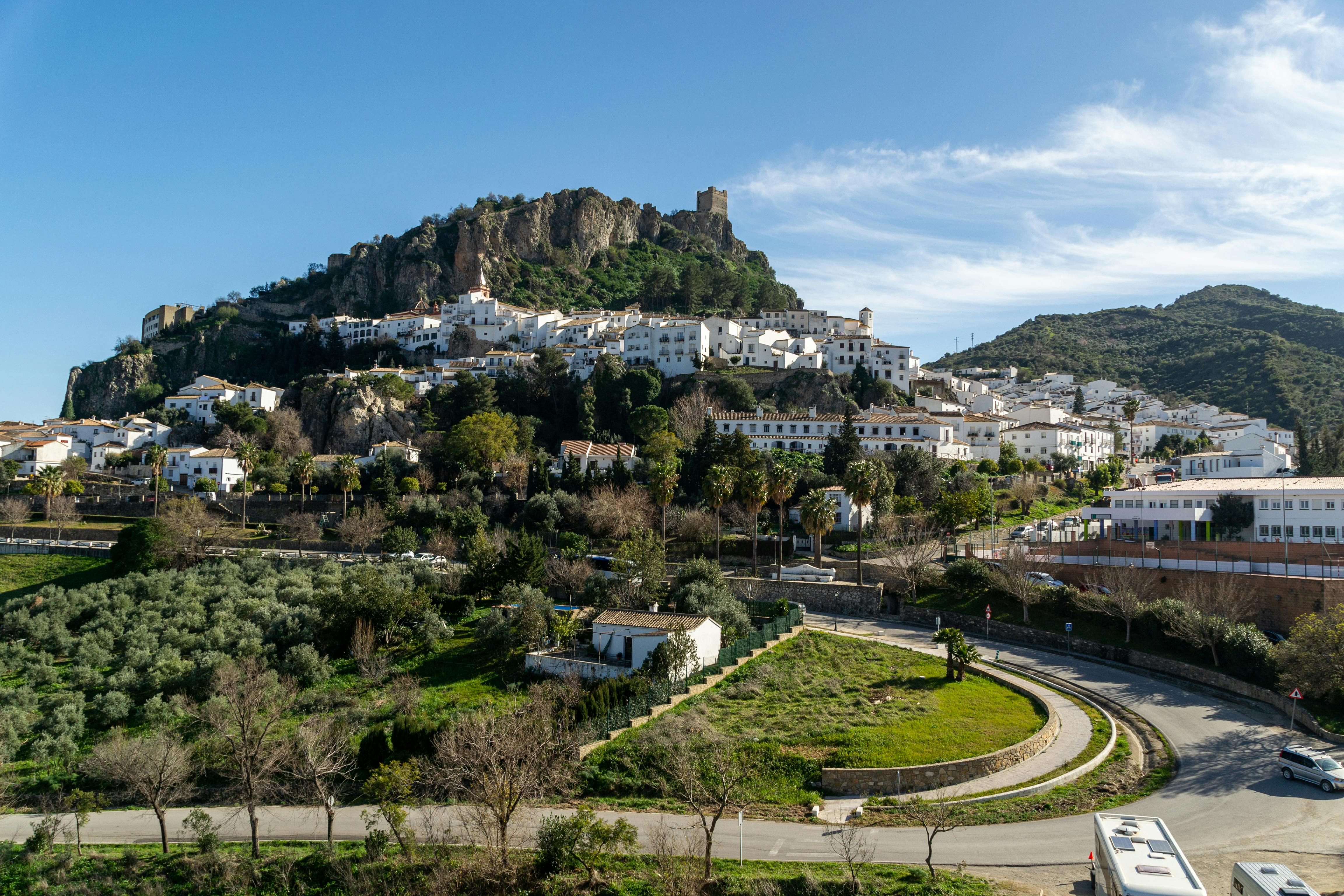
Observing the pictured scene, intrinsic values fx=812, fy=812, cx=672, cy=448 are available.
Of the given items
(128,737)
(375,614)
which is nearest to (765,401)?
(375,614)

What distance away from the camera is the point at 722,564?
53969 millimetres

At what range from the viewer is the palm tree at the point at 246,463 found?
2431 inches

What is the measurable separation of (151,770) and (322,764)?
518 centimetres

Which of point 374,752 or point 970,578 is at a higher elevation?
point 970,578

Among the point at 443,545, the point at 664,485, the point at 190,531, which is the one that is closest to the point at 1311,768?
the point at 664,485

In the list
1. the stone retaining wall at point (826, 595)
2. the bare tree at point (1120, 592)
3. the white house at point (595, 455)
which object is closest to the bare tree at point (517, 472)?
the white house at point (595, 455)

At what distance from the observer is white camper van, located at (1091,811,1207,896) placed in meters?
14.6

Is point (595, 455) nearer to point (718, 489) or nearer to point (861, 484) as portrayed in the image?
point (718, 489)

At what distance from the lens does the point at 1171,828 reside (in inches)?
818

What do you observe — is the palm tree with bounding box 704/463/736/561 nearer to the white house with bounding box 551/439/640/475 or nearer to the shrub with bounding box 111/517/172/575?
the white house with bounding box 551/439/640/475

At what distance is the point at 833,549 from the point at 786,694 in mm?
24593

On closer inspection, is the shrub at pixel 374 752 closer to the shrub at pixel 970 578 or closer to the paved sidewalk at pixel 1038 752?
the paved sidewalk at pixel 1038 752

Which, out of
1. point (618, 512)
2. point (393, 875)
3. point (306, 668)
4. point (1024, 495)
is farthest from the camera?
point (1024, 495)

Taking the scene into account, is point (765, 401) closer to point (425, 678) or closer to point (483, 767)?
point (425, 678)
